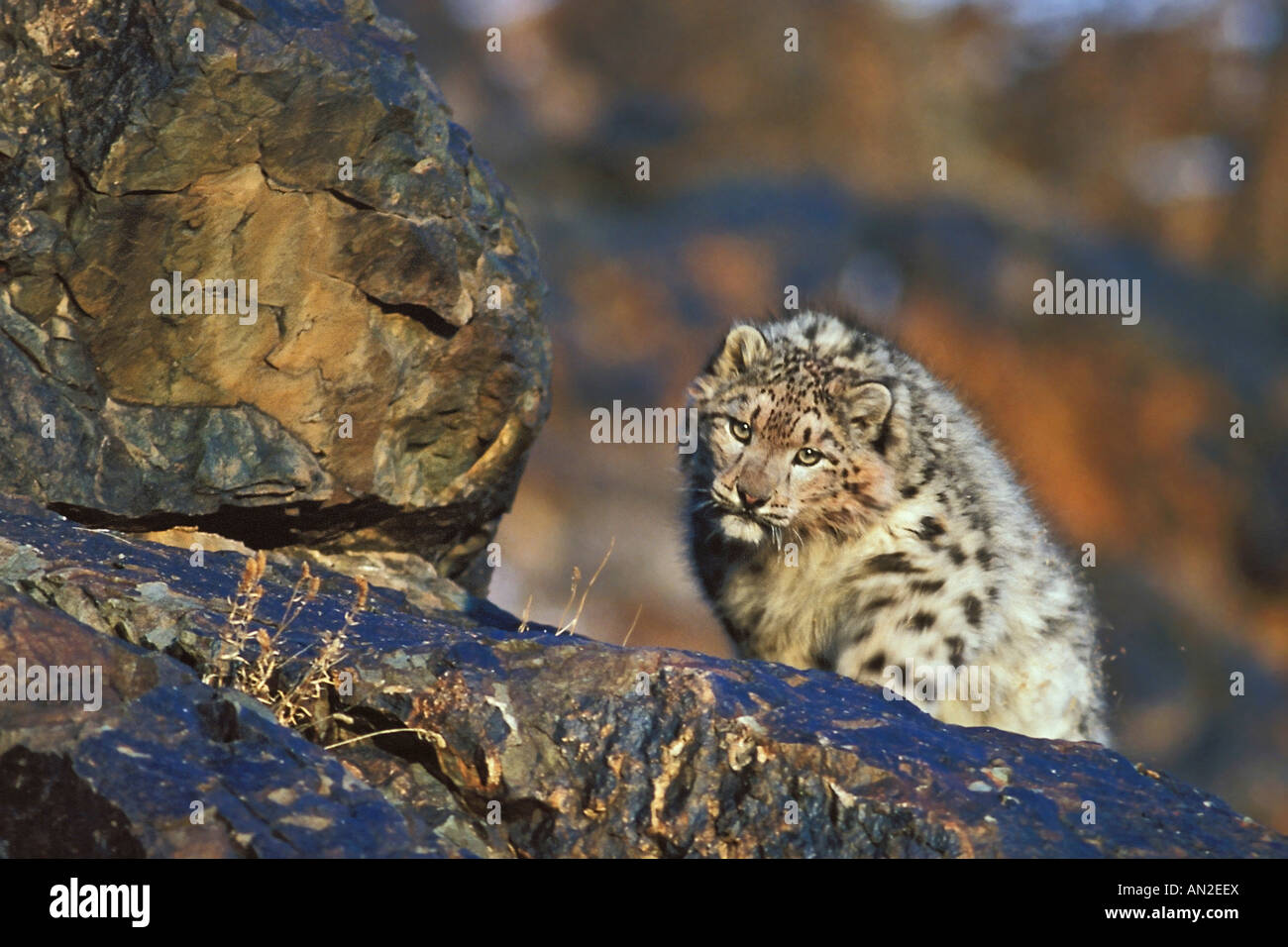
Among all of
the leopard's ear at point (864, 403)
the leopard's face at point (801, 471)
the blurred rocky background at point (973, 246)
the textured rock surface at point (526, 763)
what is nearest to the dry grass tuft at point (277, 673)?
the textured rock surface at point (526, 763)

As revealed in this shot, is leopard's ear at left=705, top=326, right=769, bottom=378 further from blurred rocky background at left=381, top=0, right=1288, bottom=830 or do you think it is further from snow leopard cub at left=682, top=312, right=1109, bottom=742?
blurred rocky background at left=381, top=0, right=1288, bottom=830

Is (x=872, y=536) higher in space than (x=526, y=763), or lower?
higher

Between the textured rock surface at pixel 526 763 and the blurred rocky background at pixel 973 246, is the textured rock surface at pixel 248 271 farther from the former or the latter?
the blurred rocky background at pixel 973 246

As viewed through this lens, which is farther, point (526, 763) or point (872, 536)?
point (872, 536)

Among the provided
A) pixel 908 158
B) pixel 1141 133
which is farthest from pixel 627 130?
pixel 1141 133

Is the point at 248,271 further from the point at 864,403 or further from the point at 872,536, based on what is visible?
the point at 872,536

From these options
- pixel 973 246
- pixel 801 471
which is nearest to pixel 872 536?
pixel 801 471

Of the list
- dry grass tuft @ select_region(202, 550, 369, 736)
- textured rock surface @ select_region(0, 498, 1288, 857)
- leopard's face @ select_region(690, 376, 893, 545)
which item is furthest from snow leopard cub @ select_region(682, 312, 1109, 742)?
dry grass tuft @ select_region(202, 550, 369, 736)
